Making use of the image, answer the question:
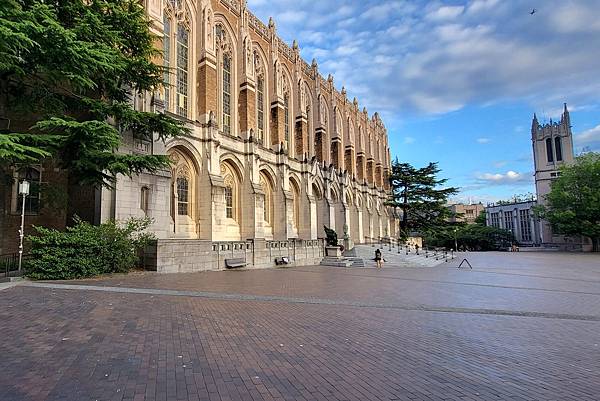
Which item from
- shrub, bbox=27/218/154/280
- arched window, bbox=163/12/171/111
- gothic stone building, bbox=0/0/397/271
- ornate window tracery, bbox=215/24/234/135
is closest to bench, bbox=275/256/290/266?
gothic stone building, bbox=0/0/397/271

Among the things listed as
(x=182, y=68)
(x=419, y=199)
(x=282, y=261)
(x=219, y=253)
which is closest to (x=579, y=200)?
(x=419, y=199)

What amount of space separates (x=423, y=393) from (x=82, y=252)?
1242 cm

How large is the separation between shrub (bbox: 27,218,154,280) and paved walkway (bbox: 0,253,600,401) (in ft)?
6.62

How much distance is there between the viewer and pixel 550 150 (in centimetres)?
6706

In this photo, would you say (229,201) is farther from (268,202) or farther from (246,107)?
(246,107)

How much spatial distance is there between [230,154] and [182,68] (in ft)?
19.6

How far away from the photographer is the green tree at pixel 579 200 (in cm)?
4422

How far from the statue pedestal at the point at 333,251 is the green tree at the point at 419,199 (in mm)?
26007

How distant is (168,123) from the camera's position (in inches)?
599

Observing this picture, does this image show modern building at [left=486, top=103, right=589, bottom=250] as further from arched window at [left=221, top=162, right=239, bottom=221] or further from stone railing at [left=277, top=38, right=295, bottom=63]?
arched window at [left=221, top=162, right=239, bottom=221]

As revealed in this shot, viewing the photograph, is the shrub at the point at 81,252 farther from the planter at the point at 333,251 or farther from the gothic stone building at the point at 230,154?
the planter at the point at 333,251

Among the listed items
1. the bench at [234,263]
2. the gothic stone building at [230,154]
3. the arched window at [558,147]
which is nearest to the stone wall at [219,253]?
the gothic stone building at [230,154]

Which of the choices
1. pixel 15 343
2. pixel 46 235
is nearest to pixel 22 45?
pixel 46 235

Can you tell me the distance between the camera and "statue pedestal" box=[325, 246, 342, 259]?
92.5ft
